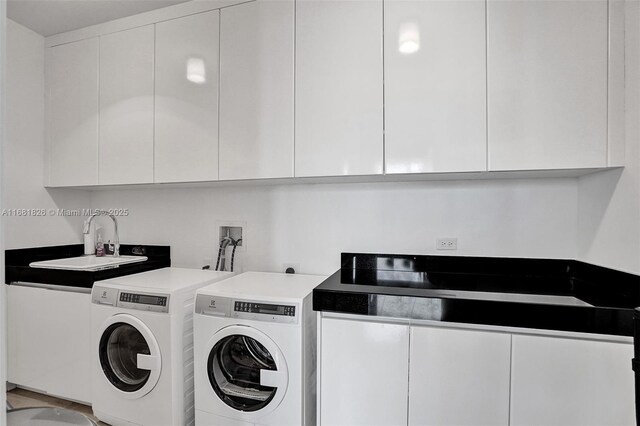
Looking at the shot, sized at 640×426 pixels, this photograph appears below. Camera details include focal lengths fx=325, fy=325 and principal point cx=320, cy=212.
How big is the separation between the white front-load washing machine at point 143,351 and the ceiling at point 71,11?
172 cm

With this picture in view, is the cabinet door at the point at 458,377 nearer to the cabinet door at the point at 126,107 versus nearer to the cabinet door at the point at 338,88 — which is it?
the cabinet door at the point at 338,88

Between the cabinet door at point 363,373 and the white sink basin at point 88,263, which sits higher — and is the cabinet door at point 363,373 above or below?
below

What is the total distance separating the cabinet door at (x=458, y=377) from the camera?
1.26 metres

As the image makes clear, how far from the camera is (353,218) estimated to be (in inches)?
81.3

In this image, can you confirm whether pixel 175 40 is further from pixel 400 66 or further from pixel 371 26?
pixel 400 66

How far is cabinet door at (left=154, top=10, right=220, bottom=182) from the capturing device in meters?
1.95

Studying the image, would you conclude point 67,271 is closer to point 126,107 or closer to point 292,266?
point 126,107

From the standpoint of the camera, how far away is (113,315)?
1811mm

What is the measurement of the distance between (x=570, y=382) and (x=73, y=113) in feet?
10.6

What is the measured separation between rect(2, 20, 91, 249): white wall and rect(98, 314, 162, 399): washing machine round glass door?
1.16 metres

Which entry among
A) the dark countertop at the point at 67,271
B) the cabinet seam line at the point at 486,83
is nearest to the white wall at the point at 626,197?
the cabinet seam line at the point at 486,83

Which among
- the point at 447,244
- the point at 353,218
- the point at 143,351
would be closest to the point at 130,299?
the point at 143,351

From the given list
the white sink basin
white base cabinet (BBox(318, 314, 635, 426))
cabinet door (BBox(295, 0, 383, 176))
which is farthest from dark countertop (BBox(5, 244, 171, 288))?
white base cabinet (BBox(318, 314, 635, 426))

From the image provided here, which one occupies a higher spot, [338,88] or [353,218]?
[338,88]
